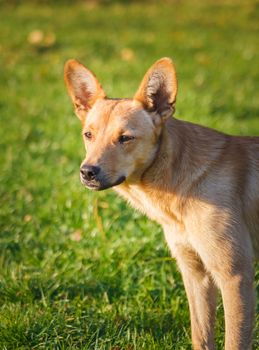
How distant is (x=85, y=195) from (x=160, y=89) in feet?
7.60

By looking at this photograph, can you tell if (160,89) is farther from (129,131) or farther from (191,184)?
(191,184)

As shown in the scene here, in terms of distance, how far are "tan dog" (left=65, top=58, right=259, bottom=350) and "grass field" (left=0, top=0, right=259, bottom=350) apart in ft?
1.62

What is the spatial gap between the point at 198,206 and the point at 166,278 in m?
1.22

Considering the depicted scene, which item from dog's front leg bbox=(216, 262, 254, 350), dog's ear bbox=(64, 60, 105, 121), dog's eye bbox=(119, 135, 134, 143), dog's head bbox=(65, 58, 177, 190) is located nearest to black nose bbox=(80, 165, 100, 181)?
dog's head bbox=(65, 58, 177, 190)

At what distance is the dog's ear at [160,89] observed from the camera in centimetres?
385

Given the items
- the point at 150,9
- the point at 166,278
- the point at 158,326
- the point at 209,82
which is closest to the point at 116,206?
the point at 166,278

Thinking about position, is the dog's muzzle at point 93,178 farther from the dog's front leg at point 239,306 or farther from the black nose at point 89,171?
the dog's front leg at point 239,306

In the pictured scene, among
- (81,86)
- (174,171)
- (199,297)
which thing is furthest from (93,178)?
(199,297)

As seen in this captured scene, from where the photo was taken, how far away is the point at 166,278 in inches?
187

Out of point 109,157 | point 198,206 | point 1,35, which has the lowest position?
point 198,206

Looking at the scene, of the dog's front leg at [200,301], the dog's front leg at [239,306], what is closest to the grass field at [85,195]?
the dog's front leg at [200,301]

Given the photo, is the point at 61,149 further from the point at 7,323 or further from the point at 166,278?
the point at 7,323

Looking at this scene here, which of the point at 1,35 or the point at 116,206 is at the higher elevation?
the point at 1,35

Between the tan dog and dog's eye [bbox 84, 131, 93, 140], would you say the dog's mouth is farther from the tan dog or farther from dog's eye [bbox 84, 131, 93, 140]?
dog's eye [bbox 84, 131, 93, 140]
